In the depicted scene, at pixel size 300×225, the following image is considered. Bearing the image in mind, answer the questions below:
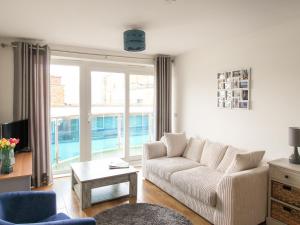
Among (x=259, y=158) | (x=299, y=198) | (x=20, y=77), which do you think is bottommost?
(x=299, y=198)

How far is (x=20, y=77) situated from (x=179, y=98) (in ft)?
9.54

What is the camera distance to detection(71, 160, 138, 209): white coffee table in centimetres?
294

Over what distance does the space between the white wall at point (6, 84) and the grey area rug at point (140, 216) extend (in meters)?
2.15

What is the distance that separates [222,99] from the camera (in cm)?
376

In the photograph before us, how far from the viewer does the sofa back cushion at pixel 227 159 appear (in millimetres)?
3203

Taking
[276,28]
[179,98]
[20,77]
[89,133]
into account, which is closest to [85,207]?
[89,133]

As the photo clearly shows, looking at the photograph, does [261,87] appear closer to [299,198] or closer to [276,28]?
[276,28]

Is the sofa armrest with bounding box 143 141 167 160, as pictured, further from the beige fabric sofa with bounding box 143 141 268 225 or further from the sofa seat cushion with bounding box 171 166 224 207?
the sofa seat cushion with bounding box 171 166 224 207

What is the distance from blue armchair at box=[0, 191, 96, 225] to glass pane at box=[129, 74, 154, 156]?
2.96 metres

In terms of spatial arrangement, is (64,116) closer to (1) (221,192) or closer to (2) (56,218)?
(2) (56,218)

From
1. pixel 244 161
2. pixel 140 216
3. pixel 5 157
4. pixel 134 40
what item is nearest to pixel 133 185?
pixel 140 216

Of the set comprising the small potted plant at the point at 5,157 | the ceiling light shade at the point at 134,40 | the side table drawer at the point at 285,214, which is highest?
the ceiling light shade at the point at 134,40

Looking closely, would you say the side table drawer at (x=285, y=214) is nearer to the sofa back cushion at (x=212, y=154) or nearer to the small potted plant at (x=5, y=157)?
the sofa back cushion at (x=212, y=154)

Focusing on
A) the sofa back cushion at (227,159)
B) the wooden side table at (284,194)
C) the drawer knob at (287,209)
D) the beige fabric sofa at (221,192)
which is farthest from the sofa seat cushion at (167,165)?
the drawer knob at (287,209)
